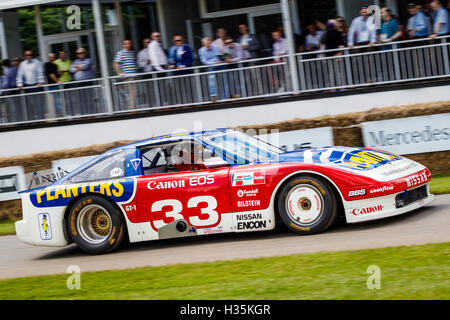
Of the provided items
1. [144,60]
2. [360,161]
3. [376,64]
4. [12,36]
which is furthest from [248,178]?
[12,36]

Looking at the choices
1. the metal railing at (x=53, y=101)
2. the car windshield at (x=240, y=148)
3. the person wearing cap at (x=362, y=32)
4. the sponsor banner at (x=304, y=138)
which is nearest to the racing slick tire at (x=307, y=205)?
the car windshield at (x=240, y=148)

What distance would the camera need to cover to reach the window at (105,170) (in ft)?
28.9

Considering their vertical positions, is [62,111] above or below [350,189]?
above

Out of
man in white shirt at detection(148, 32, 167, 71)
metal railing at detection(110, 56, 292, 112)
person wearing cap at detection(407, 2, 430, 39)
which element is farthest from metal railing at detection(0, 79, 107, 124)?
person wearing cap at detection(407, 2, 430, 39)

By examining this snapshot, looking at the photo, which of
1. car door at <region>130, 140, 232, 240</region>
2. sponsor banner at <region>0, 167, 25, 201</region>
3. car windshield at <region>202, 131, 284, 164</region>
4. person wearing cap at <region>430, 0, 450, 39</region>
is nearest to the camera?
car door at <region>130, 140, 232, 240</region>

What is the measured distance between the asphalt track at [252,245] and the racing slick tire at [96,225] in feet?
0.53

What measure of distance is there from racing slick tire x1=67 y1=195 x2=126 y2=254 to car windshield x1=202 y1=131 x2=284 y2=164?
158 cm

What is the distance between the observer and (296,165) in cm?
793

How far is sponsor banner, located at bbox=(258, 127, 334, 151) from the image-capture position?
12250 millimetres

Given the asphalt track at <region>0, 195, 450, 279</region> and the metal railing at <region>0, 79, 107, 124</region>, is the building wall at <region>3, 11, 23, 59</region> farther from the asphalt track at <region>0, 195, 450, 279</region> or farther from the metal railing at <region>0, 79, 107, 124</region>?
the asphalt track at <region>0, 195, 450, 279</region>

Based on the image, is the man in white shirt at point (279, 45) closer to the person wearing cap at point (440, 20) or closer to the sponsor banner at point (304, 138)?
the person wearing cap at point (440, 20)

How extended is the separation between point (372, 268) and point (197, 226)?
288 centimetres
